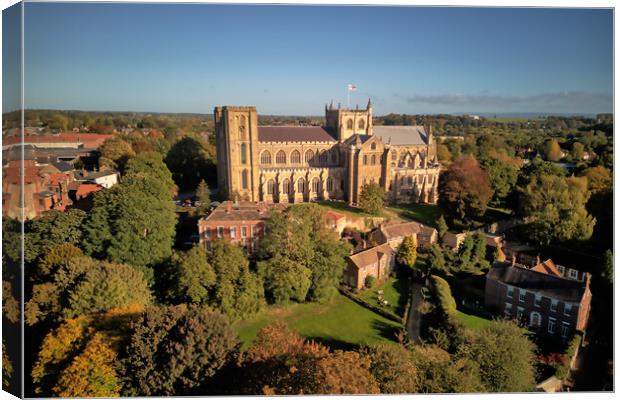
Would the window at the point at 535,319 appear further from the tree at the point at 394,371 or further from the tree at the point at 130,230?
the tree at the point at 130,230

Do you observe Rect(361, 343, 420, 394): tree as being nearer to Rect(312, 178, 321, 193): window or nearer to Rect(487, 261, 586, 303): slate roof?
Rect(487, 261, 586, 303): slate roof

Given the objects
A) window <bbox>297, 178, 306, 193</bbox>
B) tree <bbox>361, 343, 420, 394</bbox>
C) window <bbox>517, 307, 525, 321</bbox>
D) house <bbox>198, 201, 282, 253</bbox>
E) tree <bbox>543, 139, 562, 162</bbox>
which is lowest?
window <bbox>517, 307, 525, 321</bbox>

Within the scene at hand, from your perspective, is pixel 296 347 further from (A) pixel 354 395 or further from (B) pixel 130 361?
(B) pixel 130 361

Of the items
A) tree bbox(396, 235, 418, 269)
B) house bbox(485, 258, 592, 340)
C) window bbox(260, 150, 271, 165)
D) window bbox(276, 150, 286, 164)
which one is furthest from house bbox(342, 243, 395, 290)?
window bbox(260, 150, 271, 165)

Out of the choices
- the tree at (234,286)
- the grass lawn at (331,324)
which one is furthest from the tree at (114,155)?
the grass lawn at (331,324)

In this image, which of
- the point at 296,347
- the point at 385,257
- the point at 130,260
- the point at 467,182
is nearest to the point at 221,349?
the point at 296,347
